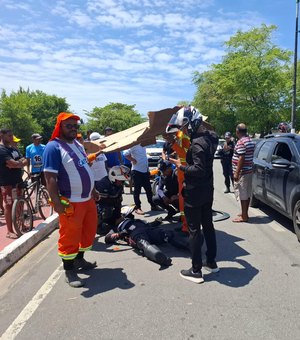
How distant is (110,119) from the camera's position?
7612cm

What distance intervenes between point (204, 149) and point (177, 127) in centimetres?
69

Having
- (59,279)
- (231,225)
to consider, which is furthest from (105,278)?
(231,225)

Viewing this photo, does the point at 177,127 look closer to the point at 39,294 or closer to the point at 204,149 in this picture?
the point at 204,149

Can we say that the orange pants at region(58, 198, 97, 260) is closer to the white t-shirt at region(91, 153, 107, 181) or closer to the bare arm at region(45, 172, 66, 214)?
the bare arm at region(45, 172, 66, 214)

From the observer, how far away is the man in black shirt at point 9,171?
604 cm

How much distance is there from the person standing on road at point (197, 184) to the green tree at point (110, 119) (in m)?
68.7

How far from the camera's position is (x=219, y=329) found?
3.17 meters

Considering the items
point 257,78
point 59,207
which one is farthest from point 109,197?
point 257,78

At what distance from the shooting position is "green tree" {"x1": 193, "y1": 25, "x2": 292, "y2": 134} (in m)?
29.8

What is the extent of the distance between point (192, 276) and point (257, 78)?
1126 inches

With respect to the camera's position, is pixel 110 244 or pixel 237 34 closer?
pixel 110 244

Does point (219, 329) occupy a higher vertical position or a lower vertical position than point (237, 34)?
lower

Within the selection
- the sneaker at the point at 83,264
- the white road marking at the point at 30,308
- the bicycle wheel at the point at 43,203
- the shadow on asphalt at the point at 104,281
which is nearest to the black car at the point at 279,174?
the shadow on asphalt at the point at 104,281

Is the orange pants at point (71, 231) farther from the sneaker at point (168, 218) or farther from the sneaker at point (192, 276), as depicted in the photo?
the sneaker at point (168, 218)
